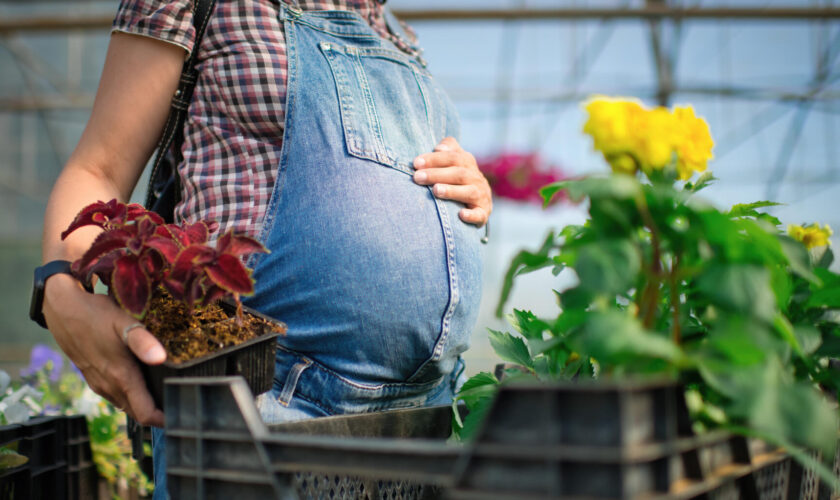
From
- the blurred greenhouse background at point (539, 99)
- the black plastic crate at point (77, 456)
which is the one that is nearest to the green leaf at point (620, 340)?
the black plastic crate at point (77, 456)

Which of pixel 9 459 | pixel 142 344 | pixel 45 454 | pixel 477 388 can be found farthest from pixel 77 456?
pixel 477 388

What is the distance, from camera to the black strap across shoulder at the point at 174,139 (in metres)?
0.70

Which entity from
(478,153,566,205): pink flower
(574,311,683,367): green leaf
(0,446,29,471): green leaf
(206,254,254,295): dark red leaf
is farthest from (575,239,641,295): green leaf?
(478,153,566,205): pink flower

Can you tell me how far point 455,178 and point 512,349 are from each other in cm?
29

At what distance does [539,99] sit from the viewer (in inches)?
243

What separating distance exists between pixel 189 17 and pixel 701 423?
0.66 m

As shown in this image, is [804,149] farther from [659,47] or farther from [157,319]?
[157,319]

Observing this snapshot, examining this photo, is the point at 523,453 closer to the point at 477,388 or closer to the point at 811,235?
the point at 477,388

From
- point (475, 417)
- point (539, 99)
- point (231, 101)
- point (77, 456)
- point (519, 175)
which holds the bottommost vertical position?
point (77, 456)

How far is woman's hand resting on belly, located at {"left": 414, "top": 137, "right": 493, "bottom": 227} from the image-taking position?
748 mm

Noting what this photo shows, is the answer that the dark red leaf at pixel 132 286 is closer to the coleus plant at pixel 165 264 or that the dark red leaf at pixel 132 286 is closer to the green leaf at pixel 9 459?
the coleus plant at pixel 165 264

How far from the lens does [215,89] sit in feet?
2.32

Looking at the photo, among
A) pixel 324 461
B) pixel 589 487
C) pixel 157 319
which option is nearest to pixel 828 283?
pixel 589 487

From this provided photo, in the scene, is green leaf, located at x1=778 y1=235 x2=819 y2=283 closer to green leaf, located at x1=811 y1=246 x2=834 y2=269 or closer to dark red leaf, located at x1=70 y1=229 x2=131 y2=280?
green leaf, located at x1=811 y1=246 x2=834 y2=269
